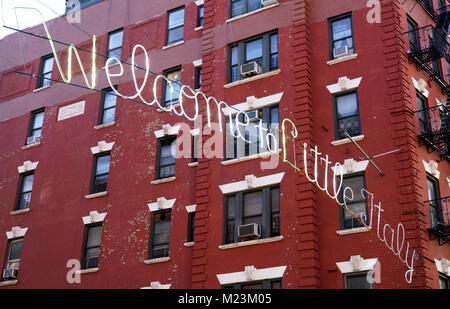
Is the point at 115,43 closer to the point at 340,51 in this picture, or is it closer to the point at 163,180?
the point at 163,180

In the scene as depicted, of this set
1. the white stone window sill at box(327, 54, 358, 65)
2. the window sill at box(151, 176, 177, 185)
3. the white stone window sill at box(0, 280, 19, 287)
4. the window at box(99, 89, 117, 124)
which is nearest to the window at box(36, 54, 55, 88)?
the window at box(99, 89, 117, 124)

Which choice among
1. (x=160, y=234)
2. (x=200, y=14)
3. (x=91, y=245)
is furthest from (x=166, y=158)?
(x=200, y=14)

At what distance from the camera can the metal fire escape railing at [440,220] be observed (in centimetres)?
2177

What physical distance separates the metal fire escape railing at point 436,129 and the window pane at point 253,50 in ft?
23.4

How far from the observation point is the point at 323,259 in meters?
22.4

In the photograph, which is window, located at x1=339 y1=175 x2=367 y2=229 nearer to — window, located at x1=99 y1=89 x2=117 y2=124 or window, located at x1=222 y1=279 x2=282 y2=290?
window, located at x1=222 y1=279 x2=282 y2=290

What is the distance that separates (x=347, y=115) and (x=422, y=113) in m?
3.22

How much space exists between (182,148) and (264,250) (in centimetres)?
668

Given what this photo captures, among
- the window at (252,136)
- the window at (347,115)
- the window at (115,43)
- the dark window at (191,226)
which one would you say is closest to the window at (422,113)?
the window at (347,115)

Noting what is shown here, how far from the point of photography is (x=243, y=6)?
28.4 m

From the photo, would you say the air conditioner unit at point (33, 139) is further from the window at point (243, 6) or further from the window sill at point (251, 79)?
the window at point (243, 6)

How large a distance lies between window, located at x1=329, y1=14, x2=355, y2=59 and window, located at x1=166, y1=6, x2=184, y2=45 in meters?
7.78

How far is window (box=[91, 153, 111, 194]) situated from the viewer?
29.4 metres
